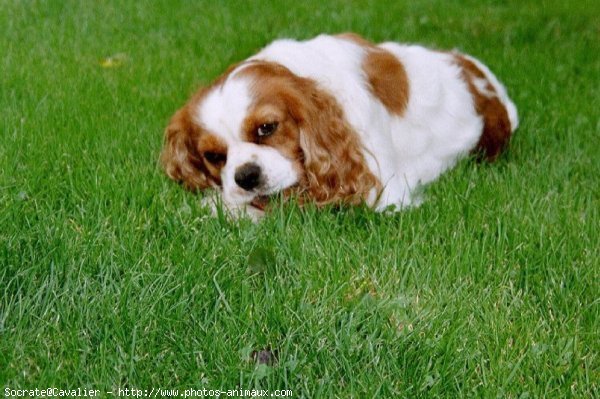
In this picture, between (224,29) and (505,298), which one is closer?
(505,298)

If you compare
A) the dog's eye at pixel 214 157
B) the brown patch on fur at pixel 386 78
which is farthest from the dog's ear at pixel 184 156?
the brown patch on fur at pixel 386 78

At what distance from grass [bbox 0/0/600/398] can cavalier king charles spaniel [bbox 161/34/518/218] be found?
19 centimetres

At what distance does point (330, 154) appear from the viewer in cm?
394

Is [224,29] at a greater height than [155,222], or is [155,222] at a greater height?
[155,222]

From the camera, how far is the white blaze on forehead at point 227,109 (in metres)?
3.73

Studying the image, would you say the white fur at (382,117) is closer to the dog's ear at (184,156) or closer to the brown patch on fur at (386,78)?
the brown patch on fur at (386,78)

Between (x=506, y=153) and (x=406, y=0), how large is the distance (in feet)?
14.8

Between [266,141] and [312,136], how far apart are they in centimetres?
23

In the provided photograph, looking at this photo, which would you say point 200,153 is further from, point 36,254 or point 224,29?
point 224,29

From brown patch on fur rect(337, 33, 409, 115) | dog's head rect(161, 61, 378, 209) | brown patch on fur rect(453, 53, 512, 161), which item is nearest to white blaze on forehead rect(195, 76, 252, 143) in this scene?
dog's head rect(161, 61, 378, 209)

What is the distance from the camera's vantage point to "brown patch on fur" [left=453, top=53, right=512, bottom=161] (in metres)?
4.72

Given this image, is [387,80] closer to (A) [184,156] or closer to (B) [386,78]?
(B) [386,78]

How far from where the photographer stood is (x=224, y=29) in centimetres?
727

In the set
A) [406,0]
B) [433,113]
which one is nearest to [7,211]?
[433,113]
